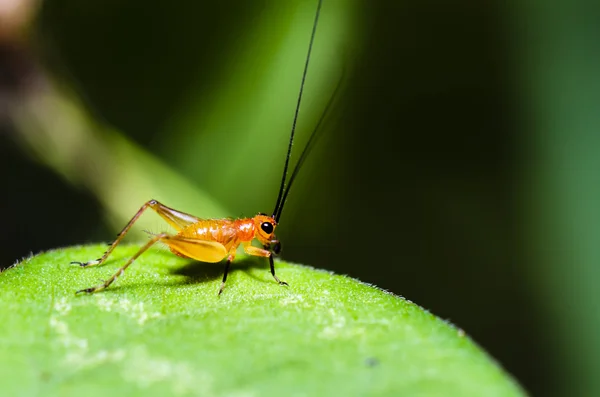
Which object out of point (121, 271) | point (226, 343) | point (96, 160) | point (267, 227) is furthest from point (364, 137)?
point (226, 343)

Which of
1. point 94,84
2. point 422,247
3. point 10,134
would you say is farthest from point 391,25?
point 10,134

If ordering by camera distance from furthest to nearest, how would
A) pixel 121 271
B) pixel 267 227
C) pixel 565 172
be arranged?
pixel 565 172 < pixel 267 227 < pixel 121 271

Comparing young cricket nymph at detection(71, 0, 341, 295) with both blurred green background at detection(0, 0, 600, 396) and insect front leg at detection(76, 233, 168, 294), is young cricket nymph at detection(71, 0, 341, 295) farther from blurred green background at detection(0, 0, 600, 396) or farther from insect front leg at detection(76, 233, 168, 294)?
blurred green background at detection(0, 0, 600, 396)

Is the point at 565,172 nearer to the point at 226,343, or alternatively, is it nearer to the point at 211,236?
the point at 211,236

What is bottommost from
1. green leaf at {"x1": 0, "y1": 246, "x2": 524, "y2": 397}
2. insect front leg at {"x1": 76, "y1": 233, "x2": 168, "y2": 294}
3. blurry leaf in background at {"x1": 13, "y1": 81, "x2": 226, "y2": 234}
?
green leaf at {"x1": 0, "y1": 246, "x2": 524, "y2": 397}

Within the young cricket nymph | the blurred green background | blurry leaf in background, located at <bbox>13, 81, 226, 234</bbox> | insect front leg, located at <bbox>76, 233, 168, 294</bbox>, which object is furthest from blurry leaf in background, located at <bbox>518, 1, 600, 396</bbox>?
insect front leg, located at <bbox>76, 233, 168, 294</bbox>

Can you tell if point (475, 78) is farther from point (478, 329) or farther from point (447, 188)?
point (478, 329)

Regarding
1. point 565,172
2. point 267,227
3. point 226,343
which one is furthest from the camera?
point 565,172
